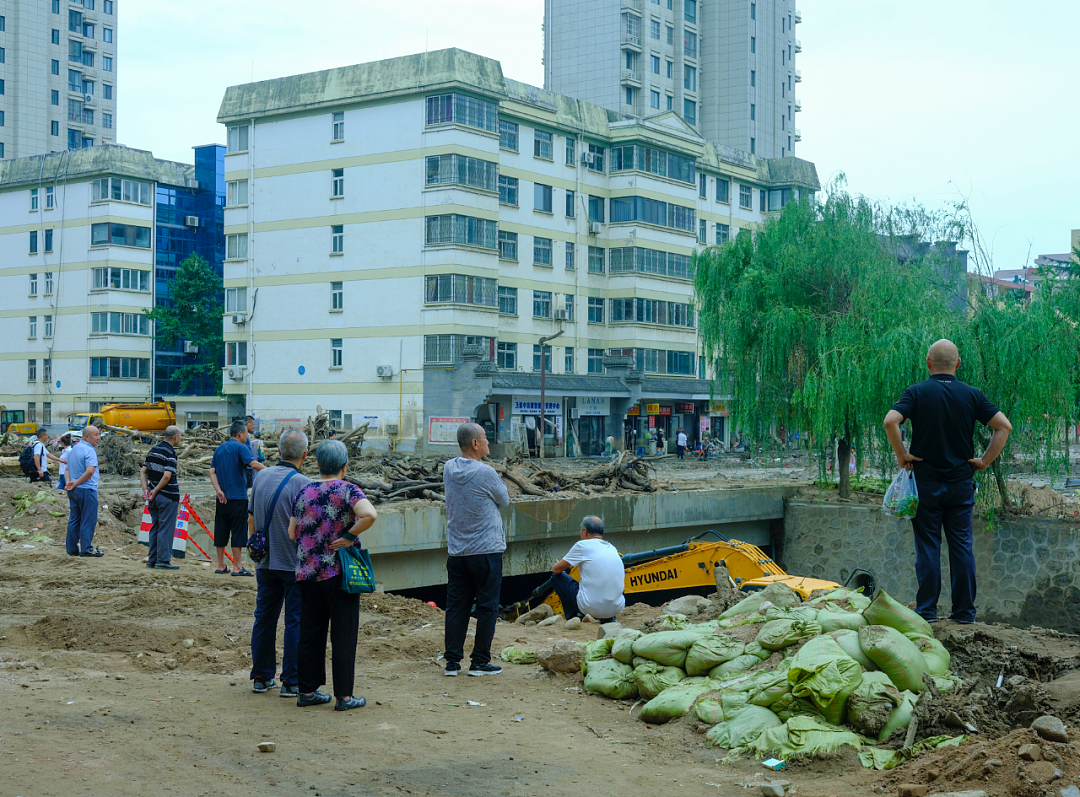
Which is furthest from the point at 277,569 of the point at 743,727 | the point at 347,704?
the point at 743,727

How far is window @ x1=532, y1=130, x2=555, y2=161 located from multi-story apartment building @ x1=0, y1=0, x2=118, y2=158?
4338 centimetres

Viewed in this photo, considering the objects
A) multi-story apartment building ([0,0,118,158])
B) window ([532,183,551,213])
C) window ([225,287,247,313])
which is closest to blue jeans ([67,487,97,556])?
window ([225,287,247,313])

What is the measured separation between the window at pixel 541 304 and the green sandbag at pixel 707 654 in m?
44.1

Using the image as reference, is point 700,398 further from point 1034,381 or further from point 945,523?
point 945,523

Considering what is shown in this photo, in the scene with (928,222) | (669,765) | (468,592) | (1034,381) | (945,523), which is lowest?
(669,765)

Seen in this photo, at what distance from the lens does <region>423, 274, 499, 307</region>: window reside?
147 ft

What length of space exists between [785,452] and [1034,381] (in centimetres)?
810

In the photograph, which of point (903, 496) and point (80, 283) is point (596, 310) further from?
point (903, 496)

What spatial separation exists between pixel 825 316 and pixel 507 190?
26.1m

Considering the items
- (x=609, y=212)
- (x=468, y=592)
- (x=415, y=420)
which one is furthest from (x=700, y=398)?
(x=468, y=592)

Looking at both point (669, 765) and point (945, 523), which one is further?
point (945, 523)

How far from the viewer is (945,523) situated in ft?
24.3

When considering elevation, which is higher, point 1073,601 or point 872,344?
point 872,344

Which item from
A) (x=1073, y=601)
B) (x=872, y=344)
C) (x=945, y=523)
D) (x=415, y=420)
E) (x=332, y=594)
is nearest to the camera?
(x=332, y=594)
